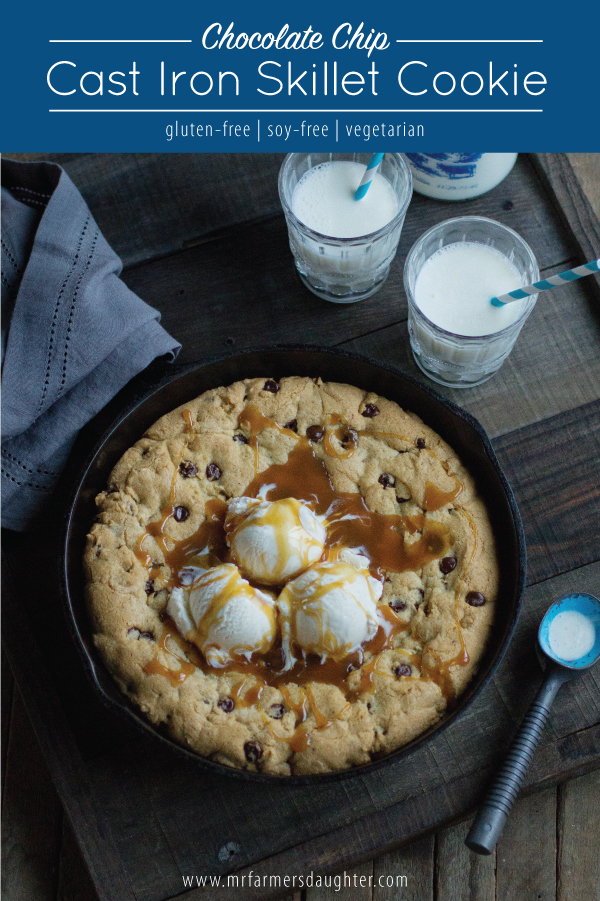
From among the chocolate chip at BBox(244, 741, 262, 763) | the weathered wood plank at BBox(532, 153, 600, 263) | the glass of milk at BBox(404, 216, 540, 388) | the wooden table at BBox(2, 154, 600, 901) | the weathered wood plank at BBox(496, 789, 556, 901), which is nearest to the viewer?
the chocolate chip at BBox(244, 741, 262, 763)

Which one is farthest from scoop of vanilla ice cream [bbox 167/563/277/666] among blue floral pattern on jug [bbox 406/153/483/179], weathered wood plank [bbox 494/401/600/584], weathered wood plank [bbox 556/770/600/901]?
blue floral pattern on jug [bbox 406/153/483/179]

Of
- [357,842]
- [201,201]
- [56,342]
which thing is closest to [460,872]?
[357,842]

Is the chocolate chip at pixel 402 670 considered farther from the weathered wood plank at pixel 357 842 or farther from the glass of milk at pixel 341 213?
the glass of milk at pixel 341 213

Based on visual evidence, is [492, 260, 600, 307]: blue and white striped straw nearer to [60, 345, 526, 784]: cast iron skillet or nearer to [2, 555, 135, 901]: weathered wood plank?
[60, 345, 526, 784]: cast iron skillet

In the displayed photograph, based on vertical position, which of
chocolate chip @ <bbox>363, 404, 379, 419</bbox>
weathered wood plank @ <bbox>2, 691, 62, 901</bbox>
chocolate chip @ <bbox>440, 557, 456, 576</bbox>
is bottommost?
weathered wood plank @ <bbox>2, 691, 62, 901</bbox>

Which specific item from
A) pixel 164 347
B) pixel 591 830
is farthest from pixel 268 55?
pixel 591 830

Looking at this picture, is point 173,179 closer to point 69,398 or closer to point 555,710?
point 69,398

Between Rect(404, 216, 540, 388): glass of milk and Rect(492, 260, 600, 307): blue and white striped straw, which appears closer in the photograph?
Rect(492, 260, 600, 307): blue and white striped straw
